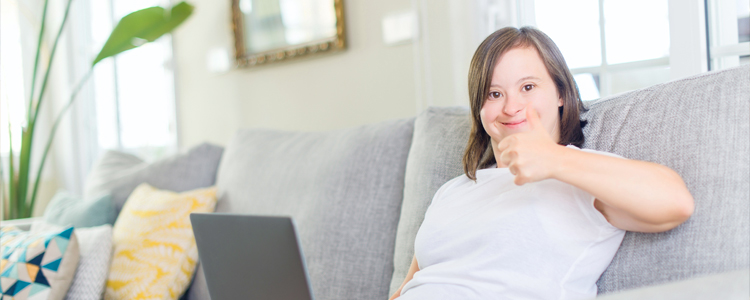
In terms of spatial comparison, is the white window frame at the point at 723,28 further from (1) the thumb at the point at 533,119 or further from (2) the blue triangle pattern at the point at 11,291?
(2) the blue triangle pattern at the point at 11,291

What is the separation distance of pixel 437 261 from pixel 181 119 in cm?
256

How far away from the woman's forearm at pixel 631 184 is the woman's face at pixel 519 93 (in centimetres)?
20

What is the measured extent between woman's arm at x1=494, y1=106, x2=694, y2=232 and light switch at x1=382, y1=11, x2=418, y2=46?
4.52ft

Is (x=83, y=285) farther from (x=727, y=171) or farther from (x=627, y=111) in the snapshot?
(x=727, y=171)

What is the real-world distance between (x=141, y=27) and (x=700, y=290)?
2.49 m

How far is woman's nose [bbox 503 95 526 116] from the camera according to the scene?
36.9 inches

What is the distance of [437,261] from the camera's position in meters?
0.98

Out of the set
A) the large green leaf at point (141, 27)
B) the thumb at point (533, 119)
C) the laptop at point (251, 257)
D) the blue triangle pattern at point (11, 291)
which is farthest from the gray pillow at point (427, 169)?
the large green leaf at point (141, 27)

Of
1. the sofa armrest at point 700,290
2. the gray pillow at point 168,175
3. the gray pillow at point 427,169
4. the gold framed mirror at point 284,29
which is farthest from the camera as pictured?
the gold framed mirror at point 284,29

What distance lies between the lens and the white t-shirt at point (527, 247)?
828mm

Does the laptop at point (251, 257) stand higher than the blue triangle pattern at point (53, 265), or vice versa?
the laptop at point (251, 257)

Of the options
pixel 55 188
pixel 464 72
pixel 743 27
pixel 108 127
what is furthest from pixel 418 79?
pixel 55 188

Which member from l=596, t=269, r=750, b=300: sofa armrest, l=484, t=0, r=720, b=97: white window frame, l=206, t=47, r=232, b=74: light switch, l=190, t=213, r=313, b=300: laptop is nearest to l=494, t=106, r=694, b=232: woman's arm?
l=596, t=269, r=750, b=300: sofa armrest

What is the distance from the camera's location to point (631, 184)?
0.73m
